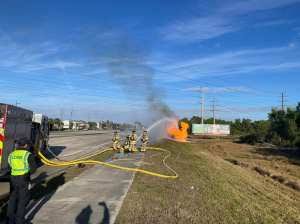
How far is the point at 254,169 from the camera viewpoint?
2859 cm

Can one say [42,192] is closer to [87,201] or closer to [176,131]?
[87,201]

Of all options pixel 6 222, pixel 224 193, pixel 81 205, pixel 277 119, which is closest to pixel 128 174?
pixel 224 193

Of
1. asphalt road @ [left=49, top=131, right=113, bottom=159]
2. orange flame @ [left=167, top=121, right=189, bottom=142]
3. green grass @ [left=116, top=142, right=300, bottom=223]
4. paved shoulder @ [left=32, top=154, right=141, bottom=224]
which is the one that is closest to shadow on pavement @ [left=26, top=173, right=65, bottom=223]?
paved shoulder @ [left=32, top=154, right=141, bottom=224]

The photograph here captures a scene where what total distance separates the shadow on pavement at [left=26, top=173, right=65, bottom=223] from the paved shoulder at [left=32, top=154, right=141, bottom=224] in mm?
149

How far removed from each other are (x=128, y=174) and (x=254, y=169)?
1430 centimetres

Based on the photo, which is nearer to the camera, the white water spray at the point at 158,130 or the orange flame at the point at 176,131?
the white water spray at the point at 158,130

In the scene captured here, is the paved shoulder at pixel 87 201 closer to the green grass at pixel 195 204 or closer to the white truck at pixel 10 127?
the green grass at pixel 195 204

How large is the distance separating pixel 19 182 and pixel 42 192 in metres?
4.33

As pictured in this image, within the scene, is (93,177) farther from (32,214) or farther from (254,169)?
(254,169)

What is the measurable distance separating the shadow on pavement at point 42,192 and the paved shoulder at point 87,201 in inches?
5.9

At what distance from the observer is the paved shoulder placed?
9.13 m

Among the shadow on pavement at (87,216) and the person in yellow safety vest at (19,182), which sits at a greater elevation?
the person in yellow safety vest at (19,182)

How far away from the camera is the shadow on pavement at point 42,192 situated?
32.2 ft

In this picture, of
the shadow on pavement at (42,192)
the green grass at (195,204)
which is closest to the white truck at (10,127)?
the shadow on pavement at (42,192)
